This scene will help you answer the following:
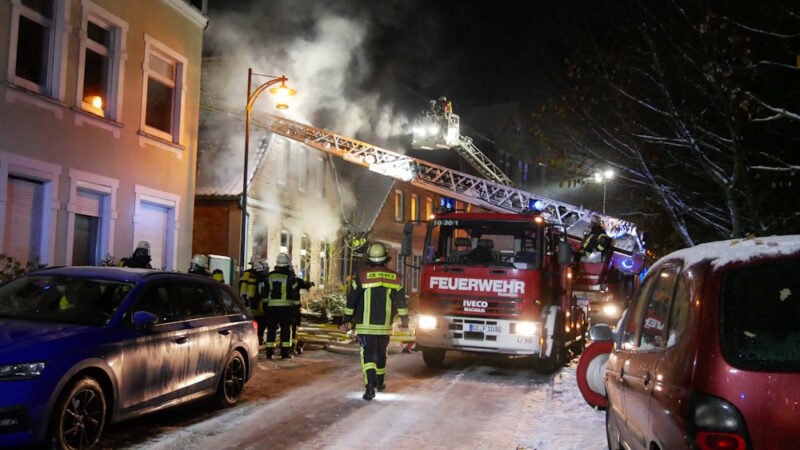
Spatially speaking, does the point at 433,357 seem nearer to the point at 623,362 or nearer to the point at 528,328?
the point at 528,328

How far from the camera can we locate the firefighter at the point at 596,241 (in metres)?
13.1

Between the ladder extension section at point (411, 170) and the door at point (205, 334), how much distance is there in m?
15.4

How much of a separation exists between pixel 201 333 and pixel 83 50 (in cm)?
767

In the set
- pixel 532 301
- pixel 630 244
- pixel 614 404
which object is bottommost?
pixel 614 404

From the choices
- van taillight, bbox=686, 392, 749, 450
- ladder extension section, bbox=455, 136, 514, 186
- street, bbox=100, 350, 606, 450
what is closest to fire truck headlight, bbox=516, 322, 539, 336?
street, bbox=100, 350, 606, 450

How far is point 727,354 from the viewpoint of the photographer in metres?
3.03

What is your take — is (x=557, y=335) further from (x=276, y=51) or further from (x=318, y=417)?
(x=276, y=51)

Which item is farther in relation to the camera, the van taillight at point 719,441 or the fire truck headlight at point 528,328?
the fire truck headlight at point 528,328

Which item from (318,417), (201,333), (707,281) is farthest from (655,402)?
(201,333)

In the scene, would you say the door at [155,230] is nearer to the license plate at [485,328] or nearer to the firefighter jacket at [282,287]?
the firefighter jacket at [282,287]

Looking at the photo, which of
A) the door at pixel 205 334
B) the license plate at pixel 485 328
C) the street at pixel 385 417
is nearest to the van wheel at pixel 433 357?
the street at pixel 385 417

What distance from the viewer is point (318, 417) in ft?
24.6

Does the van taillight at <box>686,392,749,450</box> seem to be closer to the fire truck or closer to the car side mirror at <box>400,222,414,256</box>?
the fire truck

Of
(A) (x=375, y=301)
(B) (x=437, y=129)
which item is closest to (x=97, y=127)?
(A) (x=375, y=301)
